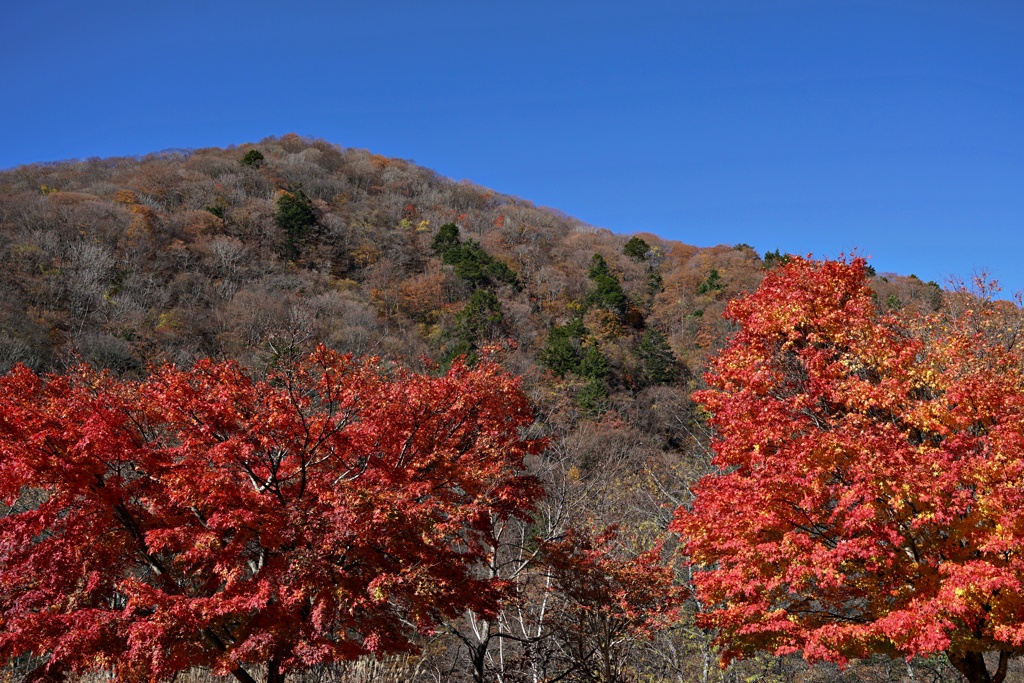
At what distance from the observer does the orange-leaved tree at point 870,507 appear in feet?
25.6

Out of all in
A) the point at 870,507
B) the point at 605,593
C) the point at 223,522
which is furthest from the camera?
the point at 605,593

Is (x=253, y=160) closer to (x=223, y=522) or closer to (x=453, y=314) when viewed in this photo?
(x=453, y=314)

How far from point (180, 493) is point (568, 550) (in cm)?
573

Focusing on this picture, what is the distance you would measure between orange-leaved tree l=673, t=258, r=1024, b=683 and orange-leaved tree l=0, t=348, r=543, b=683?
3748 mm

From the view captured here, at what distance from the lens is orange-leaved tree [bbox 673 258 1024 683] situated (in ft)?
25.6

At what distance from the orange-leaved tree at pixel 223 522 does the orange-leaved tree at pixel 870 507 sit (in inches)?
148

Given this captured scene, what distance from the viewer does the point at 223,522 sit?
7.57 m

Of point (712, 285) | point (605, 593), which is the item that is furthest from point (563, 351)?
point (605, 593)

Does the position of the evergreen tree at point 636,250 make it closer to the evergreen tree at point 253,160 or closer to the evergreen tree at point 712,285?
the evergreen tree at point 712,285

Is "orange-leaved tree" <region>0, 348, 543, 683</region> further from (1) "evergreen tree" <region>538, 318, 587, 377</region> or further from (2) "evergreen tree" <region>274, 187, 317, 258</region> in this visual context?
(2) "evergreen tree" <region>274, 187, 317, 258</region>

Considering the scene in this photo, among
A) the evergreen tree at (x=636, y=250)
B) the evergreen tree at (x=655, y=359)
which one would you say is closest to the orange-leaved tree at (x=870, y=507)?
the evergreen tree at (x=655, y=359)

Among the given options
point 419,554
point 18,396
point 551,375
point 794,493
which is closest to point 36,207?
point 551,375

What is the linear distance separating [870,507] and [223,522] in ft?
25.9

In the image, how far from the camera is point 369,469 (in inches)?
358
